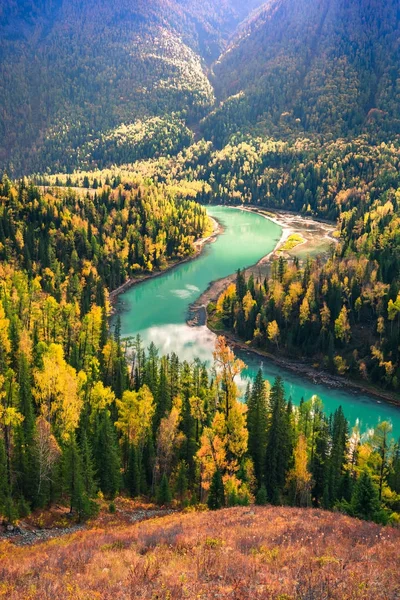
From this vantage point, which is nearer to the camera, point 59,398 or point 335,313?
point 59,398

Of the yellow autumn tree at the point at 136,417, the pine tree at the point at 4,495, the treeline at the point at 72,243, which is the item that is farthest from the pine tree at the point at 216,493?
the treeline at the point at 72,243

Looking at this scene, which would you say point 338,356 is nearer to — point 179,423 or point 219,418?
point 179,423

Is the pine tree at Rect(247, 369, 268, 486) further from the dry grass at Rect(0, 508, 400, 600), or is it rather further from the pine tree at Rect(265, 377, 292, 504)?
the dry grass at Rect(0, 508, 400, 600)

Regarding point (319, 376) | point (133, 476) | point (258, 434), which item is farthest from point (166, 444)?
point (319, 376)

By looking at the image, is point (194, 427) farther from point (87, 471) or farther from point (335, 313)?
point (335, 313)

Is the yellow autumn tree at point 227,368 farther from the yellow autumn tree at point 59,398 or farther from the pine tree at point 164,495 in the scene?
the yellow autumn tree at point 59,398

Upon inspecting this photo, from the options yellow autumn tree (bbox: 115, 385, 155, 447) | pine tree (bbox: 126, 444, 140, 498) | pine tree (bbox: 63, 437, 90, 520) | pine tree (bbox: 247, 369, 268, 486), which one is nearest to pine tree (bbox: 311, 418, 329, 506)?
pine tree (bbox: 247, 369, 268, 486)

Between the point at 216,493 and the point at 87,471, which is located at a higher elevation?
the point at 216,493
